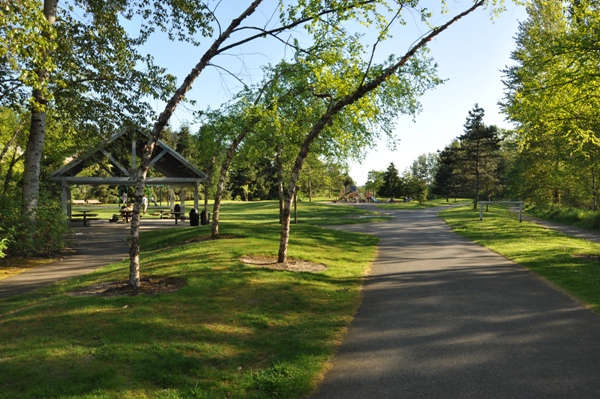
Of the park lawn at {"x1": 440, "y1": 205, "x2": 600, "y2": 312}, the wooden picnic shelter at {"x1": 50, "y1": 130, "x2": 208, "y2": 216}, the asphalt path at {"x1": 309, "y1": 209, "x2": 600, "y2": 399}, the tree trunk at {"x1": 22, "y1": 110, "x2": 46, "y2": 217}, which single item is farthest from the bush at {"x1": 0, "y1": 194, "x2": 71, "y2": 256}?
the park lawn at {"x1": 440, "y1": 205, "x2": 600, "y2": 312}

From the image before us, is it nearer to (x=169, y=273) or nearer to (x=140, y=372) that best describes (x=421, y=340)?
(x=140, y=372)

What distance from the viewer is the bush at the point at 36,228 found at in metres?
14.1

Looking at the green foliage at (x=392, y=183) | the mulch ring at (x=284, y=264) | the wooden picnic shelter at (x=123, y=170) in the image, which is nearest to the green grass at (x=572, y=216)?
the mulch ring at (x=284, y=264)

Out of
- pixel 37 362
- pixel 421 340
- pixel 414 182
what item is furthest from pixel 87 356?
pixel 414 182

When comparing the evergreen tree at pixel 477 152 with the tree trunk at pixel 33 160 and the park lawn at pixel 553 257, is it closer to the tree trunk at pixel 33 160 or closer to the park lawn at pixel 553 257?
the park lawn at pixel 553 257

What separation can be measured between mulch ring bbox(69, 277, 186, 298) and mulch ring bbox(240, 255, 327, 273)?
2.54 m

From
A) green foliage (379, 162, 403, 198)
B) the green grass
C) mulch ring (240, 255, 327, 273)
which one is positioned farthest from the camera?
green foliage (379, 162, 403, 198)

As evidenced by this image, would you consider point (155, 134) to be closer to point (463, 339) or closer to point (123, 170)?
point (463, 339)

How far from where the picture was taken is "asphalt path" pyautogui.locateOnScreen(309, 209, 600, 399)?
14.8 feet

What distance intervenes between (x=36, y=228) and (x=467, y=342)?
14.4 metres

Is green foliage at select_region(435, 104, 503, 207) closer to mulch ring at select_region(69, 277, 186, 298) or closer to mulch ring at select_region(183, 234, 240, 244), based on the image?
mulch ring at select_region(183, 234, 240, 244)

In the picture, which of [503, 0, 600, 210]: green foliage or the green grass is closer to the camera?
[503, 0, 600, 210]: green foliage

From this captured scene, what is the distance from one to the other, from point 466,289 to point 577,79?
7.38 m

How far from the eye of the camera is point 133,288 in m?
8.39
